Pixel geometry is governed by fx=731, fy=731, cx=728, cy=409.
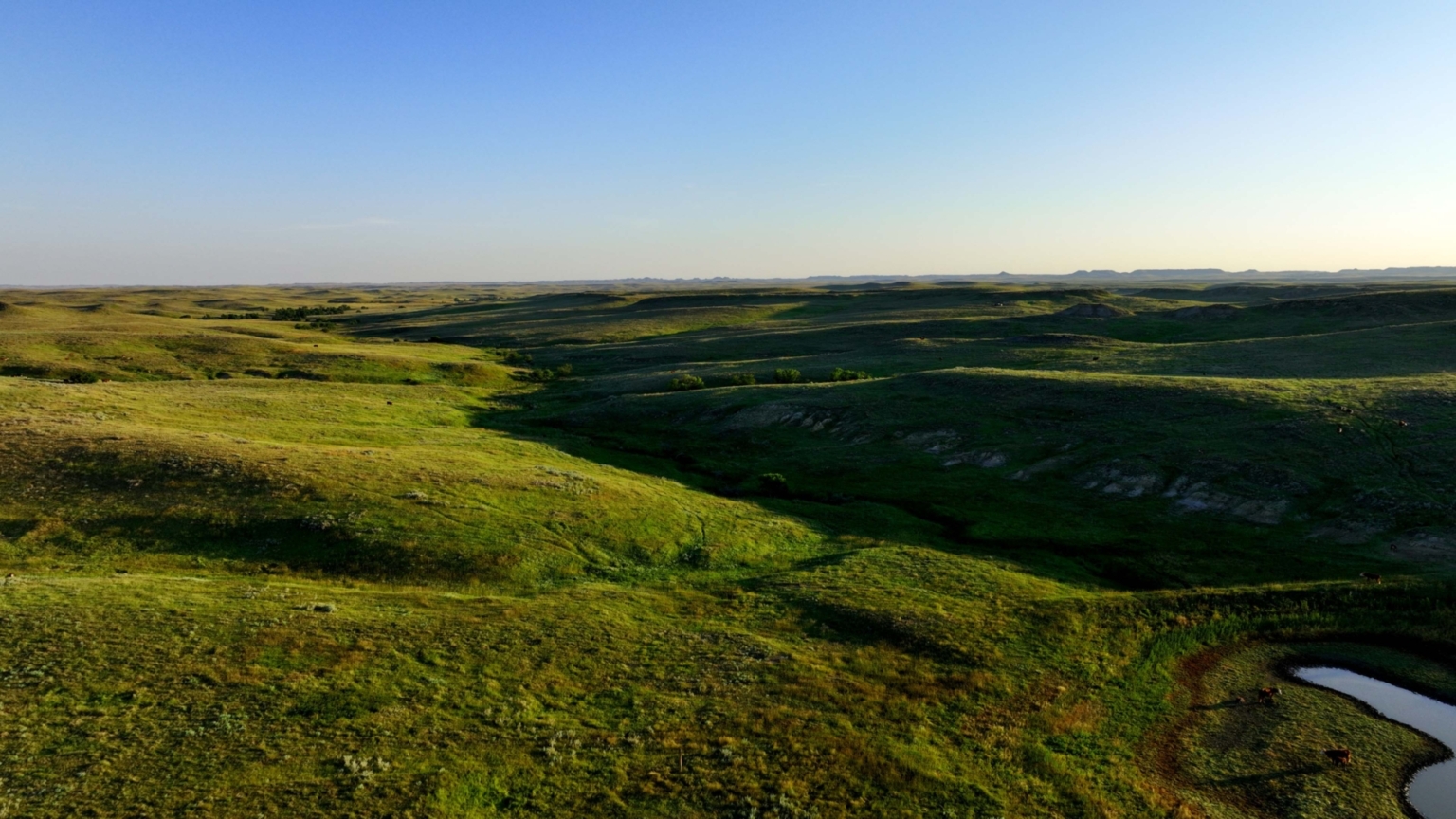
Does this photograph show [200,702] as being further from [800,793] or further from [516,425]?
[516,425]

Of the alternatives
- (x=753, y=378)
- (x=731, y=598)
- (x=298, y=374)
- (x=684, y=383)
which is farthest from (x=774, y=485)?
(x=298, y=374)

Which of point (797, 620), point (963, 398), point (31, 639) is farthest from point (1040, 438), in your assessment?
point (31, 639)

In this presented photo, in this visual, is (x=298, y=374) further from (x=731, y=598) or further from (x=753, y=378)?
(x=731, y=598)

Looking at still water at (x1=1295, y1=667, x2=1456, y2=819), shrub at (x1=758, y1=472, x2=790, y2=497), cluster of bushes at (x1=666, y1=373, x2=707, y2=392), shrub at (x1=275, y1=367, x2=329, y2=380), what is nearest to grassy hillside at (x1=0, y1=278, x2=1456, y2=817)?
shrub at (x1=758, y1=472, x2=790, y2=497)

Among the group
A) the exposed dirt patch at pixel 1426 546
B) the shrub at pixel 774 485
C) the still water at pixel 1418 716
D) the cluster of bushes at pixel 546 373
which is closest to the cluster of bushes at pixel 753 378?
the cluster of bushes at pixel 546 373

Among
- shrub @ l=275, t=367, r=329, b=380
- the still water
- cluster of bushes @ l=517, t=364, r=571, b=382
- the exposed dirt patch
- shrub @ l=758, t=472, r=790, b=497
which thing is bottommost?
the still water

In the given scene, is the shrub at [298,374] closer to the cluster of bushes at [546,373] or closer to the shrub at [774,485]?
the cluster of bushes at [546,373]

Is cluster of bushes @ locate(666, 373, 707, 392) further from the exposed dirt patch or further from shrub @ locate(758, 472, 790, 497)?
the exposed dirt patch

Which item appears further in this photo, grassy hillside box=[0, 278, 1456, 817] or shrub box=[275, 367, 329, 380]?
shrub box=[275, 367, 329, 380]
